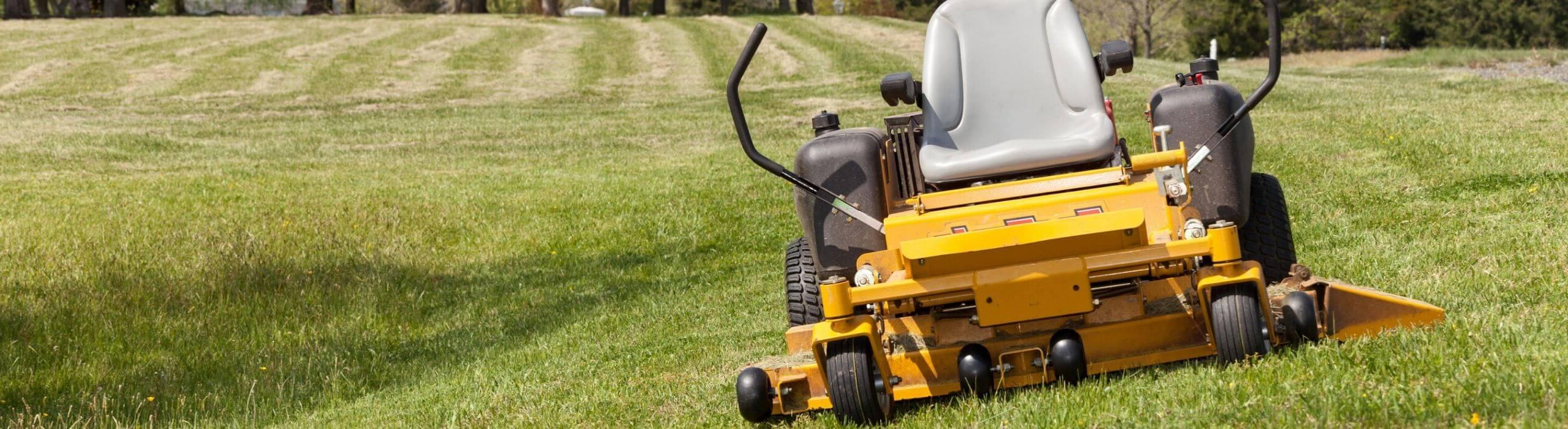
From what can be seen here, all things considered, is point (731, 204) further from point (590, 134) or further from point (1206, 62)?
point (590, 134)

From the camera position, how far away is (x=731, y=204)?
11039 millimetres

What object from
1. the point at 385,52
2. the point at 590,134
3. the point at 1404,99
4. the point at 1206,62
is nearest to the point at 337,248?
the point at 1206,62

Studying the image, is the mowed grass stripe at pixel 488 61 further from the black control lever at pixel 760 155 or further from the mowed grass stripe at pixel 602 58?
the black control lever at pixel 760 155

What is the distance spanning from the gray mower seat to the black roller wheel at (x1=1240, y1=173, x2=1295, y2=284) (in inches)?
24.1

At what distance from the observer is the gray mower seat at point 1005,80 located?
560 cm

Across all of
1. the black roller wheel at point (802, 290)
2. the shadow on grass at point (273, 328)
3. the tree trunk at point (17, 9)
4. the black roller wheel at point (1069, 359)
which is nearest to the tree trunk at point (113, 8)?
the tree trunk at point (17, 9)

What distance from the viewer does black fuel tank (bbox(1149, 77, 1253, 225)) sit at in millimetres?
4859

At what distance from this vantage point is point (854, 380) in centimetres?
428

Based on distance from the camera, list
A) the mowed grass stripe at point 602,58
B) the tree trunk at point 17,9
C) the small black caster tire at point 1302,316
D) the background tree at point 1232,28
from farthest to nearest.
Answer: the background tree at point 1232,28
the tree trunk at point 17,9
the mowed grass stripe at point 602,58
the small black caster tire at point 1302,316

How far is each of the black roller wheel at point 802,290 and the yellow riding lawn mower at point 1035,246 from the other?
0.05m

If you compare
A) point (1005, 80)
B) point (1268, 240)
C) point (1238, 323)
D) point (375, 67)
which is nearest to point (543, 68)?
point (375, 67)

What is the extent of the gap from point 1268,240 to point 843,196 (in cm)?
169

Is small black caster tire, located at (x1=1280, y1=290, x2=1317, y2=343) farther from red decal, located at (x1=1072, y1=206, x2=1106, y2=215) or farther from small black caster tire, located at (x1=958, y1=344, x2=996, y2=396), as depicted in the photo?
small black caster tire, located at (x1=958, y1=344, x2=996, y2=396)

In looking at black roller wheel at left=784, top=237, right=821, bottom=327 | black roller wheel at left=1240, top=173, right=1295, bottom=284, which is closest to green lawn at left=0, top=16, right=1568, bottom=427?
black roller wheel at left=784, top=237, right=821, bottom=327
